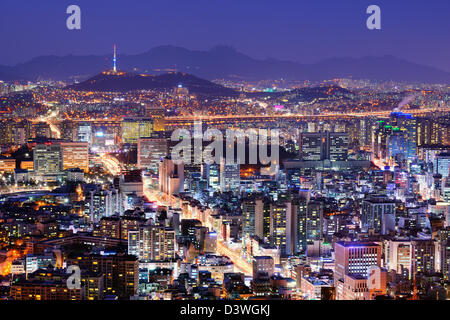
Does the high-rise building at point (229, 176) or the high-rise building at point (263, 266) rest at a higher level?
the high-rise building at point (229, 176)

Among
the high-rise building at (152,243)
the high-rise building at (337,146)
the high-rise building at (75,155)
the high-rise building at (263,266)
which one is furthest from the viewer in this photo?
the high-rise building at (337,146)

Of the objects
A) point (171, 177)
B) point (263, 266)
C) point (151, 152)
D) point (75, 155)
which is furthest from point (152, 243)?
point (151, 152)

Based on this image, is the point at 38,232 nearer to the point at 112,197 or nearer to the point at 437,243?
the point at 112,197

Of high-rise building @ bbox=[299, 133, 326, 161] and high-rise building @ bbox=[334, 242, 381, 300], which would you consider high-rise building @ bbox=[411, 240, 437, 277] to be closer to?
high-rise building @ bbox=[334, 242, 381, 300]

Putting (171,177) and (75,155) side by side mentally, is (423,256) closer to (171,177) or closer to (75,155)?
(171,177)

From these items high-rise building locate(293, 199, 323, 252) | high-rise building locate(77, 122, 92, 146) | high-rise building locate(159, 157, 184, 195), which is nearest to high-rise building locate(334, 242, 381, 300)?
high-rise building locate(293, 199, 323, 252)

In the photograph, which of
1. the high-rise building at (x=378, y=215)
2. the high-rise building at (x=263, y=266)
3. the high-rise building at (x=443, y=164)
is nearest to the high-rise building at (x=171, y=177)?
the high-rise building at (x=378, y=215)

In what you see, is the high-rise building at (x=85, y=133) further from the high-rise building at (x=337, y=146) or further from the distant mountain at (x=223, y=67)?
the high-rise building at (x=337, y=146)
